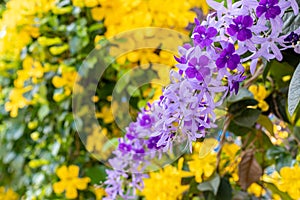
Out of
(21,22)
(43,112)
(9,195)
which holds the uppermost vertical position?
(21,22)

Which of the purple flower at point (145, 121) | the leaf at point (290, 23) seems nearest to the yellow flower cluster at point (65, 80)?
the purple flower at point (145, 121)

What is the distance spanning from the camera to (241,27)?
37cm

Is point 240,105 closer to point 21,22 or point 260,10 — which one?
point 260,10

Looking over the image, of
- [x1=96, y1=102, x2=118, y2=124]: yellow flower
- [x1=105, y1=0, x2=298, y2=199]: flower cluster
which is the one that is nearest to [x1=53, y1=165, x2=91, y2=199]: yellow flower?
[x1=96, y1=102, x2=118, y2=124]: yellow flower

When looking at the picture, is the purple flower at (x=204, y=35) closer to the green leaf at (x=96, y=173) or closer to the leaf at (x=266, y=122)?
the leaf at (x=266, y=122)

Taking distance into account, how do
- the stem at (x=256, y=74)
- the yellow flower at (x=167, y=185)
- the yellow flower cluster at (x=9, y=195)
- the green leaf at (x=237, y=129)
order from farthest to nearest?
the yellow flower cluster at (x=9, y=195) < the yellow flower at (x=167, y=185) < the green leaf at (x=237, y=129) < the stem at (x=256, y=74)

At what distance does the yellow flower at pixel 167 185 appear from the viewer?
94cm

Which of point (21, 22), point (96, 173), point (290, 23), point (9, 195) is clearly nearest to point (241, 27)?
point (290, 23)

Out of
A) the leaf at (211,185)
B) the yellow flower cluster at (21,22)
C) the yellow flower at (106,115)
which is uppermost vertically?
the yellow flower cluster at (21,22)

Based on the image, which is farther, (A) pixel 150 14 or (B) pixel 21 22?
(B) pixel 21 22

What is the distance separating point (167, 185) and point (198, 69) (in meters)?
0.58

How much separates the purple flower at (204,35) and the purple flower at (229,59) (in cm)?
1

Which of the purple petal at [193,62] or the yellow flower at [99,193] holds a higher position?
the yellow flower at [99,193]

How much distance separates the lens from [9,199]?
5.19ft
